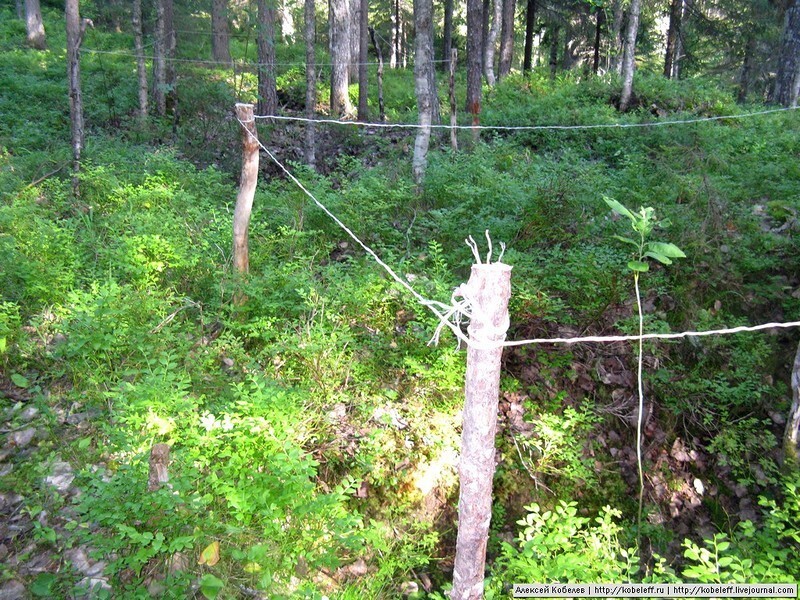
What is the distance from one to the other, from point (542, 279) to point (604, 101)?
34.8 feet

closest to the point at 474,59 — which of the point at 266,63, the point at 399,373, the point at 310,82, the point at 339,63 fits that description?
the point at 310,82

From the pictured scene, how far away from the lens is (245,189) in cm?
535

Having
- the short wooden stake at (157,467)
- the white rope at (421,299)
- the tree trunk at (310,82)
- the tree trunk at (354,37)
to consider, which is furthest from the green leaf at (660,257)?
the tree trunk at (354,37)

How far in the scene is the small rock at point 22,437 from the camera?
162 inches

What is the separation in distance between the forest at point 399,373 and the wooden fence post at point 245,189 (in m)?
0.03

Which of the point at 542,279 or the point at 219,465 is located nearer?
the point at 219,465

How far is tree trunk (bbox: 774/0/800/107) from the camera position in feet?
43.1

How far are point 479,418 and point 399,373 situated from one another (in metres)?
2.62

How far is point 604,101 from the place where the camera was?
565 inches

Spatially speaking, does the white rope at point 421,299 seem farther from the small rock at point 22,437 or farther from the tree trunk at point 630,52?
the tree trunk at point 630,52

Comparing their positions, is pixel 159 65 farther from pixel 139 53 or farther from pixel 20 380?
pixel 20 380

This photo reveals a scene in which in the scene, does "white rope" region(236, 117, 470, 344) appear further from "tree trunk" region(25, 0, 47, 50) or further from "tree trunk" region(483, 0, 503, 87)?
"tree trunk" region(25, 0, 47, 50)

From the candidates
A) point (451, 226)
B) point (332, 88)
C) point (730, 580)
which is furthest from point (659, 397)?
point (332, 88)

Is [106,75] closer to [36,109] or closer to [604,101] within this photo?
[36,109]
